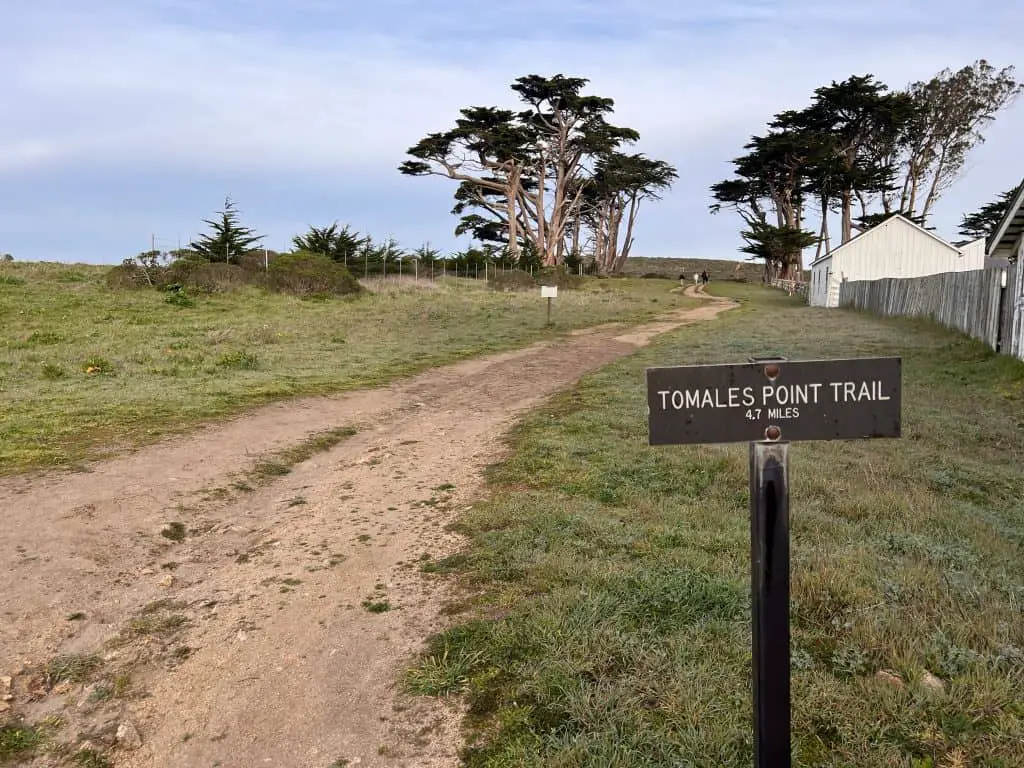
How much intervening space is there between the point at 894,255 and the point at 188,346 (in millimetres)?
34816

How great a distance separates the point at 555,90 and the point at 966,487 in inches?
1767

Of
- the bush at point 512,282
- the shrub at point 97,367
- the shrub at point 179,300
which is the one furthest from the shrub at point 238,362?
the bush at point 512,282

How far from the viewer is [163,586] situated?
15.6ft

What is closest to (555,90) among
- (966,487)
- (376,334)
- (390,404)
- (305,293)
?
(305,293)

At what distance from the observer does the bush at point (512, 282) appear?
39791 millimetres

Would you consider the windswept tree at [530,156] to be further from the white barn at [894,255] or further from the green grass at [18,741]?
the green grass at [18,741]

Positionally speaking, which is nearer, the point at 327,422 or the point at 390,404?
the point at 327,422

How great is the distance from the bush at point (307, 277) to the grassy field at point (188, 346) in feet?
3.26

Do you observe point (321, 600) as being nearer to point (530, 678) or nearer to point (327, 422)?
point (530, 678)

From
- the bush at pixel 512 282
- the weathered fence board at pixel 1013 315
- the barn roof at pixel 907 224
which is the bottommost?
the weathered fence board at pixel 1013 315

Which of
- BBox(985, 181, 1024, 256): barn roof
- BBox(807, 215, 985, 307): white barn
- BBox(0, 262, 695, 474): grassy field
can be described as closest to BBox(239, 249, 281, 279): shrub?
BBox(0, 262, 695, 474): grassy field

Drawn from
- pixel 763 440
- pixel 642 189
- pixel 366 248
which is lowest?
pixel 763 440

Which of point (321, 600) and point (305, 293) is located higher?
point (305, 293)

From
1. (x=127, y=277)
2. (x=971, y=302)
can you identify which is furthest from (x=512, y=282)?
(x=971, y=302)
